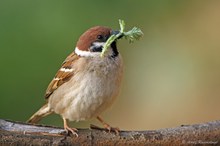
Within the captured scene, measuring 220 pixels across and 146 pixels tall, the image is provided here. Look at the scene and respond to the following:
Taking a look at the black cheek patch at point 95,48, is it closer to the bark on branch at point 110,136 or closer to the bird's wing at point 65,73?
the bird's wing at point 65,73

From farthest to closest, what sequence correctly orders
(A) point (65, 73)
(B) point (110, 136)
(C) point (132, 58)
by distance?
(C) point (132, 58) < (A) point (65, 73) < (B) point (110, 136)

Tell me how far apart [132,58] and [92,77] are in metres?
3.29

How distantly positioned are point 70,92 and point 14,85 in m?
2.37

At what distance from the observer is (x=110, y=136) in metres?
3.36

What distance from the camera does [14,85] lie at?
6145 mm

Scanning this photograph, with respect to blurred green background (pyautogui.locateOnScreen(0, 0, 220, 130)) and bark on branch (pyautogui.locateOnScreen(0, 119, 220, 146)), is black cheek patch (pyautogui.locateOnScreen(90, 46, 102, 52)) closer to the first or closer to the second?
bark on branch (pyautogui.locateOnScreen(0, 119, 220, 146))

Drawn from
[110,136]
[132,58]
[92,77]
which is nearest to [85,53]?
[92,77]

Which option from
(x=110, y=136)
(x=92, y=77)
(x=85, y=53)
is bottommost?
(x=110, y=136)

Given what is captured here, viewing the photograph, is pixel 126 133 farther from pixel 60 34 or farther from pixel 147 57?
pixel 147 57

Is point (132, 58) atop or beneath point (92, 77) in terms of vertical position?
atop

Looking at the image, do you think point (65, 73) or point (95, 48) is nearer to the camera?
point (95, 48)

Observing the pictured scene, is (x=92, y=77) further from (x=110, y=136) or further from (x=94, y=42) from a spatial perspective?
(x=110, y=136)

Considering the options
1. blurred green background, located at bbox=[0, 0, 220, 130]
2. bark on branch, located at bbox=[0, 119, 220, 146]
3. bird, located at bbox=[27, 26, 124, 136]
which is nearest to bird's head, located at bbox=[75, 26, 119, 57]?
bird, located at bbox=[27, 26, 124, 136]

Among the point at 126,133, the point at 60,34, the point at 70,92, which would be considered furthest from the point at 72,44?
the point at 126,133
